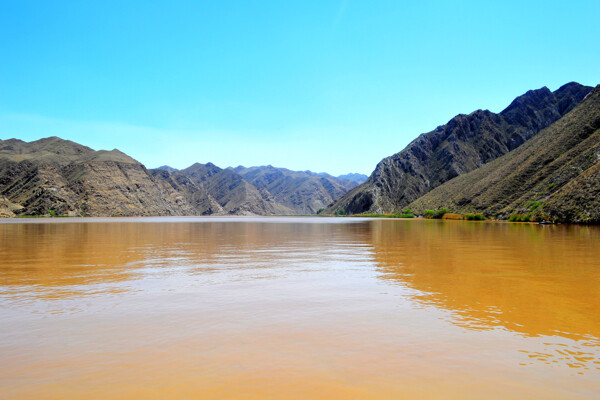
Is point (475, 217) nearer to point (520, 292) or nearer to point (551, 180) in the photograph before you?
point (551, 180)

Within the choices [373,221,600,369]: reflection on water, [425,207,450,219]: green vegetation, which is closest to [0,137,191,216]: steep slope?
[425,207,450,219]: green vegetation

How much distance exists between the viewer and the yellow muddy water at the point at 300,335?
19.7 feet

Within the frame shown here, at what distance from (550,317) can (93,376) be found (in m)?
10.8

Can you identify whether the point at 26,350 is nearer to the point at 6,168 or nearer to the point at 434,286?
the point at 434,286

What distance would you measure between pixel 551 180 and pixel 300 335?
340 feet

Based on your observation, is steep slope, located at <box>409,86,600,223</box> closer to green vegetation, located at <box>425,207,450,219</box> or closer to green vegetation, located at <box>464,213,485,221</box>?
green vegetation, located at <box>425,207,450,219</box>

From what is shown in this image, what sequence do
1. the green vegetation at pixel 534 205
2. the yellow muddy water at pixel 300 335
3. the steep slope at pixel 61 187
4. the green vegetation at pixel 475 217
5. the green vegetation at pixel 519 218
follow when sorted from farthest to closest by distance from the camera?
the steep slope at pixel 61 187
the green vegetation at pixel 475 217
the green vegetation at pixel 534 205
the green vegetation at pixel 519 218
the yellow muddy water at pixel 300 335

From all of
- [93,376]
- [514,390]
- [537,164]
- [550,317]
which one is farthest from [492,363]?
[537,164]

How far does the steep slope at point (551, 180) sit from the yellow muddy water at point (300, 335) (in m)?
68.0

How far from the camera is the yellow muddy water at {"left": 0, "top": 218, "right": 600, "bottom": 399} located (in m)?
6.02

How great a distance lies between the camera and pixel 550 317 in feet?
32.5

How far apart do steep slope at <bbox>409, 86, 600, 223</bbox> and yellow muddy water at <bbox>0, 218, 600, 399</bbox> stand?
223 ft

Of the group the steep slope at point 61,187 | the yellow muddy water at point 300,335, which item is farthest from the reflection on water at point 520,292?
the steep slope at point 61,187

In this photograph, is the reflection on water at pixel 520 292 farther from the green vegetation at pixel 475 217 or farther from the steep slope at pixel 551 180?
the green vegetation at pixel 475 217
